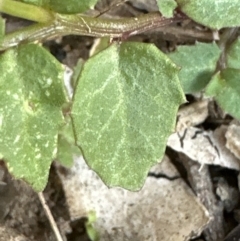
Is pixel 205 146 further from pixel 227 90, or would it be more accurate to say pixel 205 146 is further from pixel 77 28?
pixel 77 28

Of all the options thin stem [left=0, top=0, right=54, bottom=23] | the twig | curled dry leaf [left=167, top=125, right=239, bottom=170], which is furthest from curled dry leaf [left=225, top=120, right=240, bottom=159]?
thin stem [left=0, top=0, right=54, bottom=23]

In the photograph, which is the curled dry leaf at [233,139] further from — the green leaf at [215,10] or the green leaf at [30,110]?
the green leaf at [30,110]

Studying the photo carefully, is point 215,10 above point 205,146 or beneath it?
above

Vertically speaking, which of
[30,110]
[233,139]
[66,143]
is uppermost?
[30,110]

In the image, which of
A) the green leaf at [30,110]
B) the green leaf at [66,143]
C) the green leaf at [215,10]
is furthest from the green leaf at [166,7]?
the green leaf at [66,143]

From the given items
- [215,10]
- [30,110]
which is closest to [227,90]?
[215,10]

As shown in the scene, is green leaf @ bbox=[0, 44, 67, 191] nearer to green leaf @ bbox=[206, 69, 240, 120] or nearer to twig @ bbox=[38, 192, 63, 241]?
twig @ bbox=[38, 192, 63, 241]

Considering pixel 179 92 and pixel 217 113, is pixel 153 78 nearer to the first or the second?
pixel 179 92
